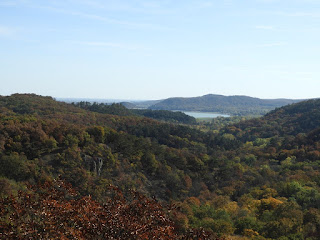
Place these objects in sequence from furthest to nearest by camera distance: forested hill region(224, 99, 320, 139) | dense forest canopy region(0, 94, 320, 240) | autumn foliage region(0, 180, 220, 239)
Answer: forested hill region(224, 99, 320, 139), dense forest canopy region(0, 94, 320, 240), autumn foliage region(0, 180, 220, 239)

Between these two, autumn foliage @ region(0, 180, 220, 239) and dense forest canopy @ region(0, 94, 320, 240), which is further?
dense forest canopy @ region(0, 94, 320, 240)

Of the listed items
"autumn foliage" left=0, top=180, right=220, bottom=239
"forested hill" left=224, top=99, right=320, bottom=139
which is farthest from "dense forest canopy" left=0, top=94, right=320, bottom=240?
"forested hill" left=224, top=99, right=320, bottom=139

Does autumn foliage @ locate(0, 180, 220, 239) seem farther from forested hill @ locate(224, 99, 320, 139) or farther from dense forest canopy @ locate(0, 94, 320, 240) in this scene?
forested hill @ locate(224, 99, 320, 139)

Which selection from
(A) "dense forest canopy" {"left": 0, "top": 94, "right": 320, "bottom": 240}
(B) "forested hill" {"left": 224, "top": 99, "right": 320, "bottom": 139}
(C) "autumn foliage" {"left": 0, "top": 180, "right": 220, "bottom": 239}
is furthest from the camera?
(B) "forested hill" {"left": 224, "top": 99, "right": 320, "bottom": 139}

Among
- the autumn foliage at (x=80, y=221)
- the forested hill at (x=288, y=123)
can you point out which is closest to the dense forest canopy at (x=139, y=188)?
the autumn foliage at (x=80, y=221)

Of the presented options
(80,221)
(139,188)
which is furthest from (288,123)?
(80,221)

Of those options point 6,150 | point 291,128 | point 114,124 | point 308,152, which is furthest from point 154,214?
point 291,128

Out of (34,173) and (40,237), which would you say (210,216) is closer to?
(34,173)

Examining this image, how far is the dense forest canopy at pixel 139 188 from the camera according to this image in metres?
12.8

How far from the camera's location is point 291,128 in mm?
150000

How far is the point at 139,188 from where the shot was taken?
5503cm

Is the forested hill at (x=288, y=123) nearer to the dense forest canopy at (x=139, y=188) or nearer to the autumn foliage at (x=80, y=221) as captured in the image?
the dense forest canopy at (x=139, y=188)

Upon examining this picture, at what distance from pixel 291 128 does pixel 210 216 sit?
128 metres

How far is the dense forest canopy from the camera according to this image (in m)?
12.8
